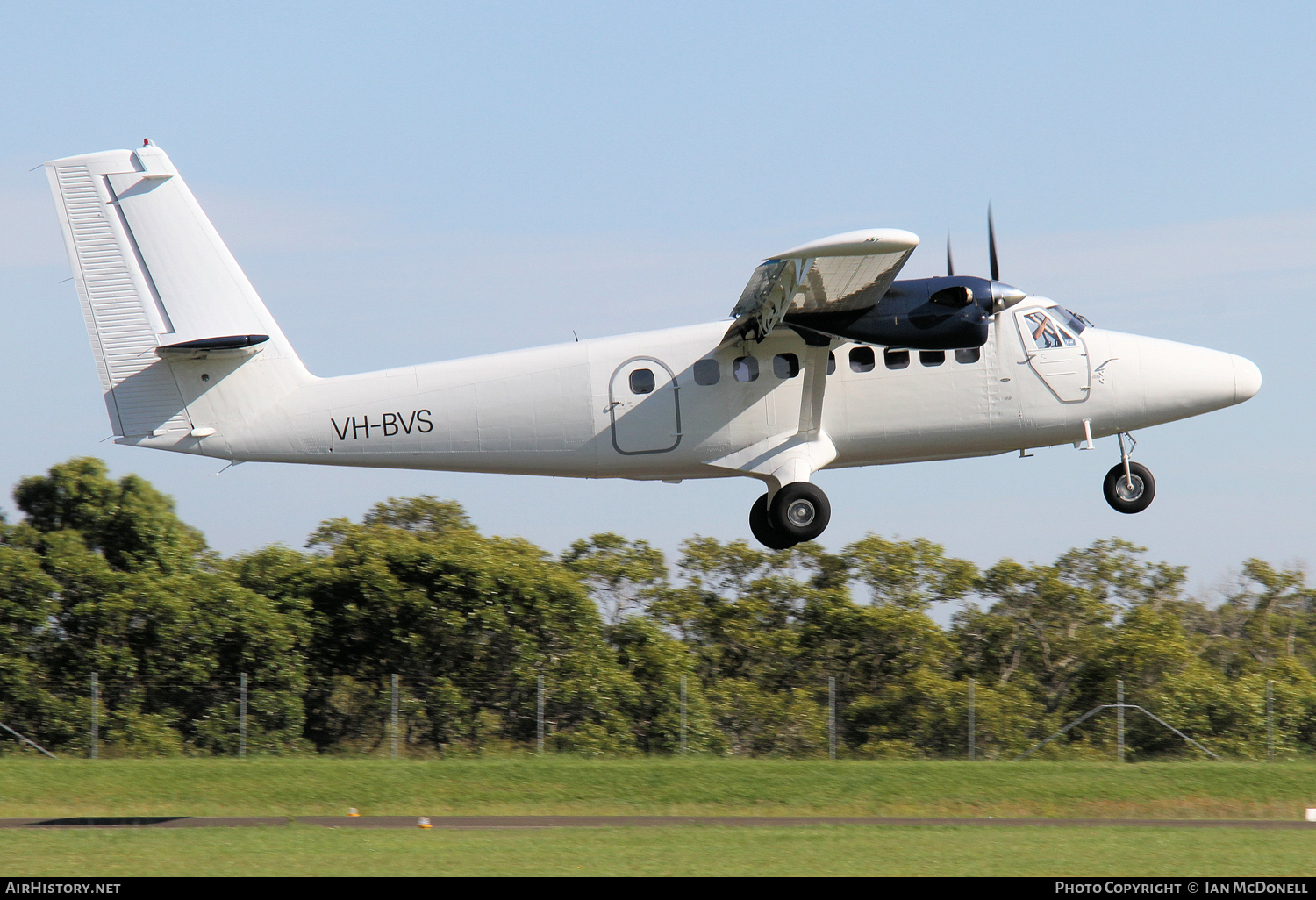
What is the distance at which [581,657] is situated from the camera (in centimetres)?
3444

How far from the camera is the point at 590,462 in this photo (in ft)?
64.5

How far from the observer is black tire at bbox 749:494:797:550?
66.5 ft

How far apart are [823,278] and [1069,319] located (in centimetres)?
489

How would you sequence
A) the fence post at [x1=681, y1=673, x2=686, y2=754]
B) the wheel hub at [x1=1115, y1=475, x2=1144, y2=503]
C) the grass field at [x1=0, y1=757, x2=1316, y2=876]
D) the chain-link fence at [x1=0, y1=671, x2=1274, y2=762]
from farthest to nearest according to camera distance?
the chain-link fence at [x1=0, y1=671, x2=1274, y2=762]
the fence post at [x1=681, y1=673, x2=686, y2=754]
the wheel hub at [x1=1115, y1=475, x2=1144, y2=503]
the grass field at [x1=0, y1=757, x2=1316, y2=876]

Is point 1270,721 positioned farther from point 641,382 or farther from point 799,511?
point 641,382

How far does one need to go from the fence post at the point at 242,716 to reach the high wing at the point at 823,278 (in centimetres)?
1679

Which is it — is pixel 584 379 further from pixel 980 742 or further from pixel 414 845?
pixel 980 742

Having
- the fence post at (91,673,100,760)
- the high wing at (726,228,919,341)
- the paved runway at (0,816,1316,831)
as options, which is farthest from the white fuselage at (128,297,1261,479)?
the fence post at (91,673,100,760)

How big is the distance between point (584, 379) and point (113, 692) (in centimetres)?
2043

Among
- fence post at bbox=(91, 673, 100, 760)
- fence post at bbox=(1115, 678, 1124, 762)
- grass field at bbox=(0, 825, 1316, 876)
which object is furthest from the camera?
fence post at bbox=(91, 673, 100, 760)

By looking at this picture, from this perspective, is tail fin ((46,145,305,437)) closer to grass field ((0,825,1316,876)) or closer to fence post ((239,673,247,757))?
grass field ((0,825,1316,876))

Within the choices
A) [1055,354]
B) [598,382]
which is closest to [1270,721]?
[1055,354]

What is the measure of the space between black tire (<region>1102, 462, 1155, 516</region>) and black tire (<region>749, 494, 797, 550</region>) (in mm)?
5401

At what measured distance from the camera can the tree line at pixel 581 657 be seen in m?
32.9
